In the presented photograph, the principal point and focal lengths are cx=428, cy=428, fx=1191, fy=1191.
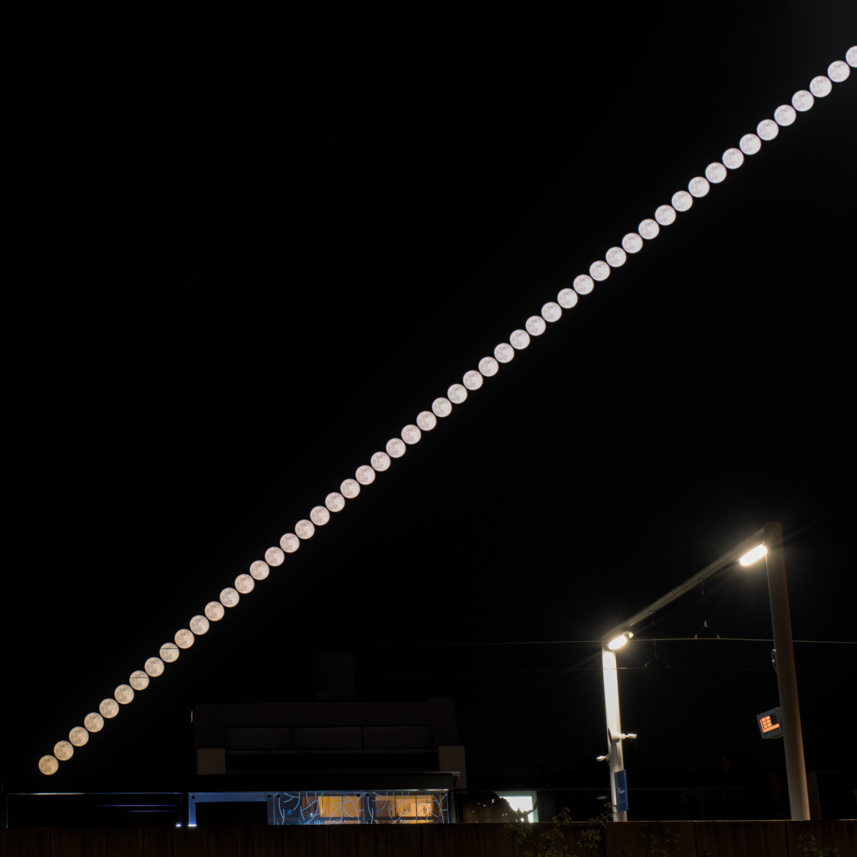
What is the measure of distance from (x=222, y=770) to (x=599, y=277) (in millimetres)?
19466

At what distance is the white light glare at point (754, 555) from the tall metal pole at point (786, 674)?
92 millimetres

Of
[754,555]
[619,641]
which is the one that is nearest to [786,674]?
[754,555]

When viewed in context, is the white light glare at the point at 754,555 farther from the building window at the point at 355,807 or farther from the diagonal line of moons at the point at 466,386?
the building window at the point at 355,807

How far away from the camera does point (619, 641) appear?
57.9ft

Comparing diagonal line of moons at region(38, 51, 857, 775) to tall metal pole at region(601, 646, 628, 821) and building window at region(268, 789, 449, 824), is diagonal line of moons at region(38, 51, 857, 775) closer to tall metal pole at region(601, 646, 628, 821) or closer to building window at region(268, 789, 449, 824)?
building window at region(268, 789, 449, 824)

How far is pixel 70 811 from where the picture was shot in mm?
10281

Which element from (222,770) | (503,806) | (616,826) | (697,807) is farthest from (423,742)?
(616,826)

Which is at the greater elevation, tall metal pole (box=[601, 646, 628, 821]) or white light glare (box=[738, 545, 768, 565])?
white light glare (box=[738, 545, 768, 565])

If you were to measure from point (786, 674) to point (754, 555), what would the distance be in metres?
1.30

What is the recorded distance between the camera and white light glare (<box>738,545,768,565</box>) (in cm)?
1216

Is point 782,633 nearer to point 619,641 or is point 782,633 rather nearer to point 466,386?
point 466,386

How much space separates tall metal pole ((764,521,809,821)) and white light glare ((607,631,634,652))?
18.2 feet

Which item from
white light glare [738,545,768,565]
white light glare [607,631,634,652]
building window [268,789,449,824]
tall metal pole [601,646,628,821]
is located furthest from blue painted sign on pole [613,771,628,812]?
white light glare [738,545,768,565]

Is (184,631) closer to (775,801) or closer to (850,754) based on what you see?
(775,801)
